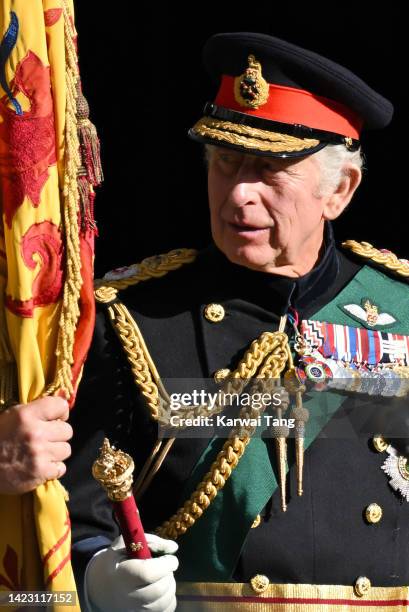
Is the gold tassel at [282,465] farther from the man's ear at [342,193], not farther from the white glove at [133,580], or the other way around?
the man's ear at [342,193]

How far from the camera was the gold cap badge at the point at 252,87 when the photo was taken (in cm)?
393

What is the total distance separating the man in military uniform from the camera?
3732mm

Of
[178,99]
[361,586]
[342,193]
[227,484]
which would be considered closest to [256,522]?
[227,484]

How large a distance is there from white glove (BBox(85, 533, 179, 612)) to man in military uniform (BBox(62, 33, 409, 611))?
0.06ft

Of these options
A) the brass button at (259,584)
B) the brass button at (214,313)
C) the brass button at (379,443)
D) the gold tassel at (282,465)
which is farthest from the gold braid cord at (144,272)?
the brass button at (259,584)

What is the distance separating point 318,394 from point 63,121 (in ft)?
3.04

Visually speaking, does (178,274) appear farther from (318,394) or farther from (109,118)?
(109,118)

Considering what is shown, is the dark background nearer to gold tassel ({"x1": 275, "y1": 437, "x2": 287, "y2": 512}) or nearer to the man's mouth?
the man's mouth

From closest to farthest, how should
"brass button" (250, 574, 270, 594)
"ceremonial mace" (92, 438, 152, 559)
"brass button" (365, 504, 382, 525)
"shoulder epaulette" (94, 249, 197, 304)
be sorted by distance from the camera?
1. "ceremonial mace" (92, 438, 152, 559)
2. "brass button" (250, 574, 270, 594)
3. "brass button" (365, 504, 382, 525)
4. "shoulder epaulette" (94, 249, 197, 304)

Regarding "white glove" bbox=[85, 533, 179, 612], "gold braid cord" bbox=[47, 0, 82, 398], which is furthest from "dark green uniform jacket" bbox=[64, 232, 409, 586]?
"gold braid cord" bbox=[47, 0, 82, 398]

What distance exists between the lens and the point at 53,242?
345cm

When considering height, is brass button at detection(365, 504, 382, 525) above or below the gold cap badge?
below

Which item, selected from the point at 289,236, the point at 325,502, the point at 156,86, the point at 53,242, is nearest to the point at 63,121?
the point at 53,242

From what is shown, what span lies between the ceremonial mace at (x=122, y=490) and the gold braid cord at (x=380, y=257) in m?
1.06
